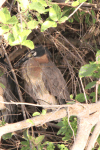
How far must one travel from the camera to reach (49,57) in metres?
3.01

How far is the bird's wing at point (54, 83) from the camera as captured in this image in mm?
2772

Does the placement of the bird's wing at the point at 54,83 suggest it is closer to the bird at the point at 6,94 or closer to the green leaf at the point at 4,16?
the bird at the point at 6,94

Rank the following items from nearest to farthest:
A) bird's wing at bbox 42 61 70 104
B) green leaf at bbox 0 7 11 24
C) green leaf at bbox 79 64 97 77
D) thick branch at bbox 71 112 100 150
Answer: green leaf at bbox 0 7 11 24 → green leaf at bbox 79 64 97 77 → thick branch at bbox 71 112 100 150 → bird's wing at bbox 42 61 70 104

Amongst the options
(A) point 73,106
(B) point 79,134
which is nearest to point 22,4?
(A) point 73,106

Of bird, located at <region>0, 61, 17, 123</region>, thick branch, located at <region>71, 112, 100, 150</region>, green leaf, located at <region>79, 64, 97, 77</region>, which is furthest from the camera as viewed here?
bird, located at <region>0, 61, 17, 123</region>

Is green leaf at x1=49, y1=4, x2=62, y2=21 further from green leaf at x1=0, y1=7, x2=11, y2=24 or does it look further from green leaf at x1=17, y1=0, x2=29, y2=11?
green leaf at x1=0, y1=7, x2=11, y2=24

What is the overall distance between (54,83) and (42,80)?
18 centimetres

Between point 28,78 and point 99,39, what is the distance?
124 cm

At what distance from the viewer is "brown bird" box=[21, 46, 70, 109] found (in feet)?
9.14

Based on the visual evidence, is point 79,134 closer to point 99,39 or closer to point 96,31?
point 96,31

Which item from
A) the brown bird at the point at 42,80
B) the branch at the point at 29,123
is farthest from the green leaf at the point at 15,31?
the brown bird at the point at 42,80

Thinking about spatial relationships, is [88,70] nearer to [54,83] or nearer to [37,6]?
[37,6]

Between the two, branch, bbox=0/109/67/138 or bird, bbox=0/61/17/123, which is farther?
bird, bbox=0/61/17/123

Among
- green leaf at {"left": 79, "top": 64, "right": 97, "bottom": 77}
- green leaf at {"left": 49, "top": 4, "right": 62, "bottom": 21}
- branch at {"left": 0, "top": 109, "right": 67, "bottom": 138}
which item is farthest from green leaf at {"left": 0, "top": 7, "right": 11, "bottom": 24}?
branch at {"left": 0, "top": 109, "right": 67, "bottom": 138}
